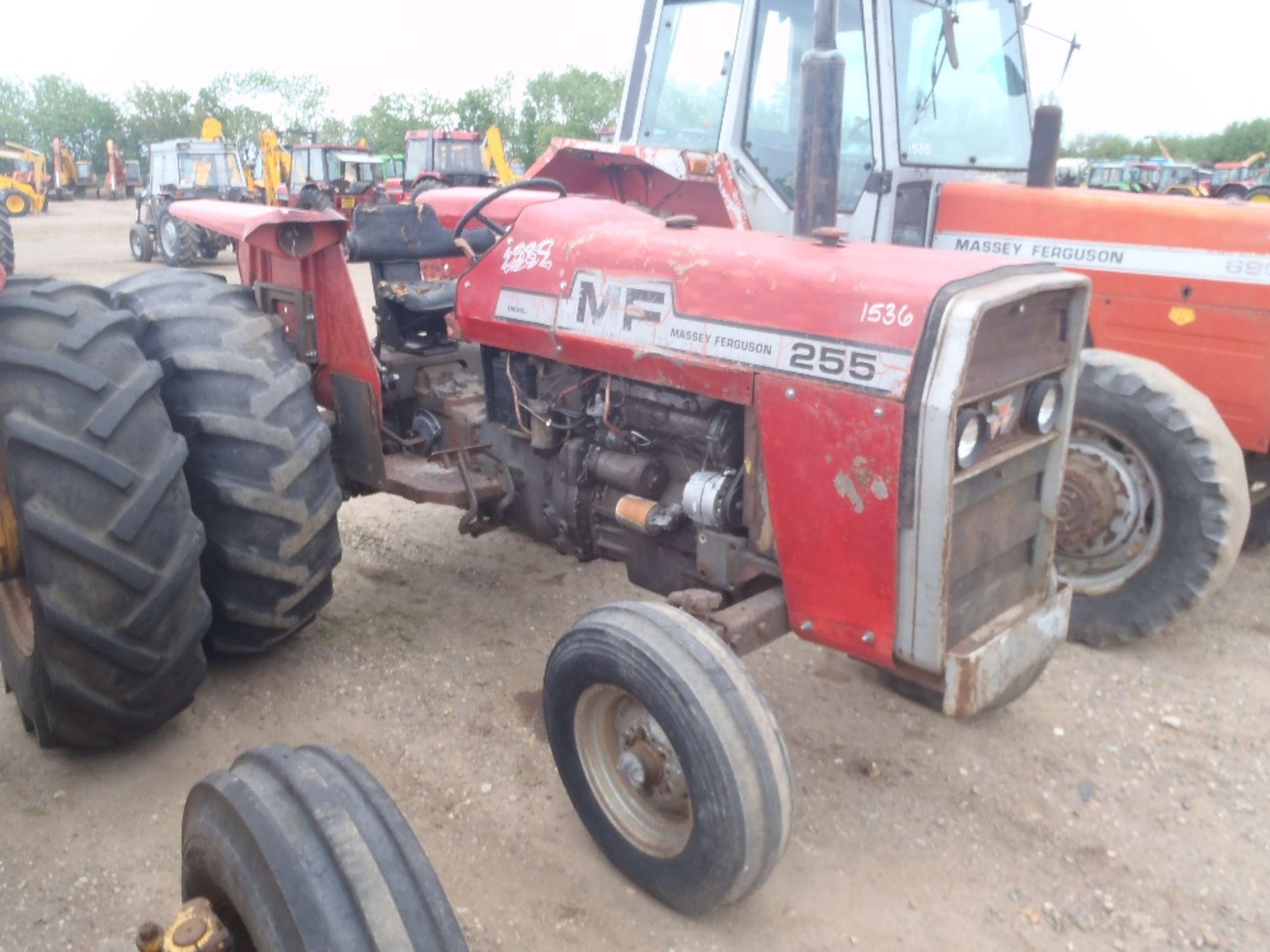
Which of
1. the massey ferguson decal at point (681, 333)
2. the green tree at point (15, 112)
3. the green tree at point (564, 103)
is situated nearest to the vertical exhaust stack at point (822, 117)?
the massey ferguson decal at point (681, 333)

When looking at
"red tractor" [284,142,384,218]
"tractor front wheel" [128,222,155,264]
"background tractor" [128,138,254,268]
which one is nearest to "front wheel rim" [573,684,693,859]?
"background tractor" [128,138,254,268]

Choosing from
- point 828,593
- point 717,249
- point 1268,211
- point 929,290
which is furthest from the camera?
point 1268,211

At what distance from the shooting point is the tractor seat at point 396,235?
3775 millimetres

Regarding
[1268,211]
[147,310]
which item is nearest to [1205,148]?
[1268,211]

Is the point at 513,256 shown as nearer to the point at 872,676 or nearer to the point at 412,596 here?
the point at 412,596

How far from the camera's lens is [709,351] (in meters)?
2.53

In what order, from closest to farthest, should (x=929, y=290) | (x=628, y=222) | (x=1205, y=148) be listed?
(x=929, y=290) → (x=628, y=222) → (x=1205, y=148)

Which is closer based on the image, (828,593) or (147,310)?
(828,593)

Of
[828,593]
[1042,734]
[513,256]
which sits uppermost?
[513,256]

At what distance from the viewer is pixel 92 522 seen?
244 centimetres

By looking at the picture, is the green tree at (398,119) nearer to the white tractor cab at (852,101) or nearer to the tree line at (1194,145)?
the tree line at (1194,145)

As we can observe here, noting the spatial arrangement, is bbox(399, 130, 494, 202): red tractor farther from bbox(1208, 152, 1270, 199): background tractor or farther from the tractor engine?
the tractor engine

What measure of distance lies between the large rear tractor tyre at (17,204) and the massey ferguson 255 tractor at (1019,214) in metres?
27.9

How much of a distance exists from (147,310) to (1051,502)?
274cm
